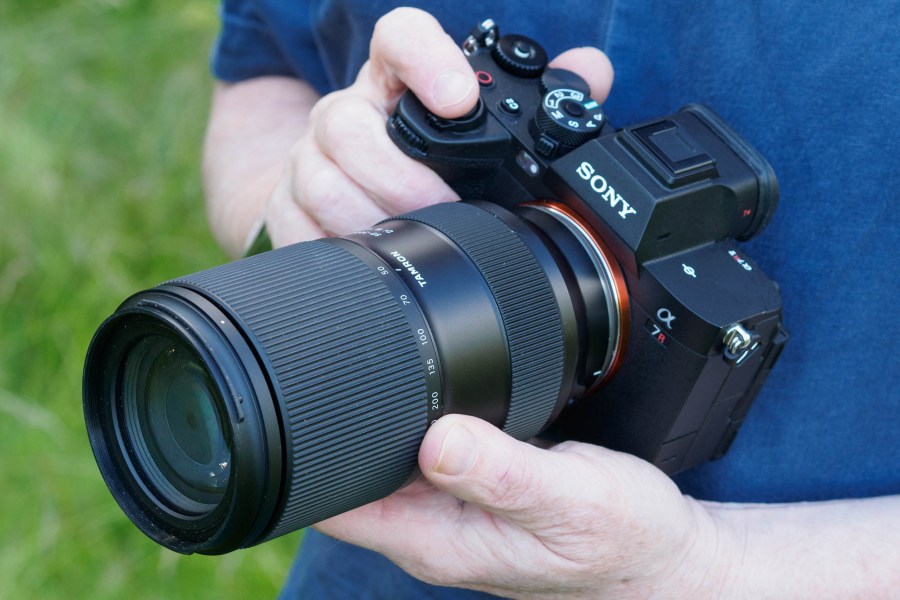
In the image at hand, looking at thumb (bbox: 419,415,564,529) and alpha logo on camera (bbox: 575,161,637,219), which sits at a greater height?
alpha logo on camera (bbox: 575,161,637,219)

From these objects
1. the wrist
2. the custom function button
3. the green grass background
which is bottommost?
the green grass background

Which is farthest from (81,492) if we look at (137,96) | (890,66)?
(890,66)

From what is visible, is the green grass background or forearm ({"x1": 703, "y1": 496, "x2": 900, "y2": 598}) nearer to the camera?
forearm ({"x1": 703, "y1": 496, "x2": 900, "y2": 598})

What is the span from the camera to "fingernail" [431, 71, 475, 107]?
1.27 metres

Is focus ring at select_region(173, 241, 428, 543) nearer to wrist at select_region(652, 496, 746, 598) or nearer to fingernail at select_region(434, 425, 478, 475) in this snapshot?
fingernail at select_region(434, 425, 478, 475)

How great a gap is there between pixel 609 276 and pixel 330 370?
39 cm

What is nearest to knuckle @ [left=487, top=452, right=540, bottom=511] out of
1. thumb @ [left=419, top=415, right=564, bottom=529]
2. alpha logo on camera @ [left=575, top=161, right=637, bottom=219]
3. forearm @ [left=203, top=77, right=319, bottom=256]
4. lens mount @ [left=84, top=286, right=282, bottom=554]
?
thumb @ [left=419, top=415, right=564, bottom=529]

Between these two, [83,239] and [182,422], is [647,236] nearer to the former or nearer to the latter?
[182,422]

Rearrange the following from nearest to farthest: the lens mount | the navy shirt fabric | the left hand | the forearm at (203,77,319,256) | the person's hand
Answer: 1. the lens mount
2. the left hand
3. the navy shirt fabric
4. the person's hand
5. the forearm at (203,77,319,256)

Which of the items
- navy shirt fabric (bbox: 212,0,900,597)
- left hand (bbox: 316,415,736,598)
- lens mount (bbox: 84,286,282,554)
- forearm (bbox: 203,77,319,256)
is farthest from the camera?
forearm (bbox: 203,77,319,256)

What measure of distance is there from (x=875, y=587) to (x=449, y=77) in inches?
30.3

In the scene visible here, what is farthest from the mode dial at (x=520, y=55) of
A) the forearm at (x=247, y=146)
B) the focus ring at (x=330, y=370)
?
the forearm at (x=247, y=146)

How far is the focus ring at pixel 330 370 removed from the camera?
983 mm

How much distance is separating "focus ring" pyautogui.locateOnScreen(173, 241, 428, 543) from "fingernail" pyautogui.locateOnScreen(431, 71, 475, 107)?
274 millimetres
